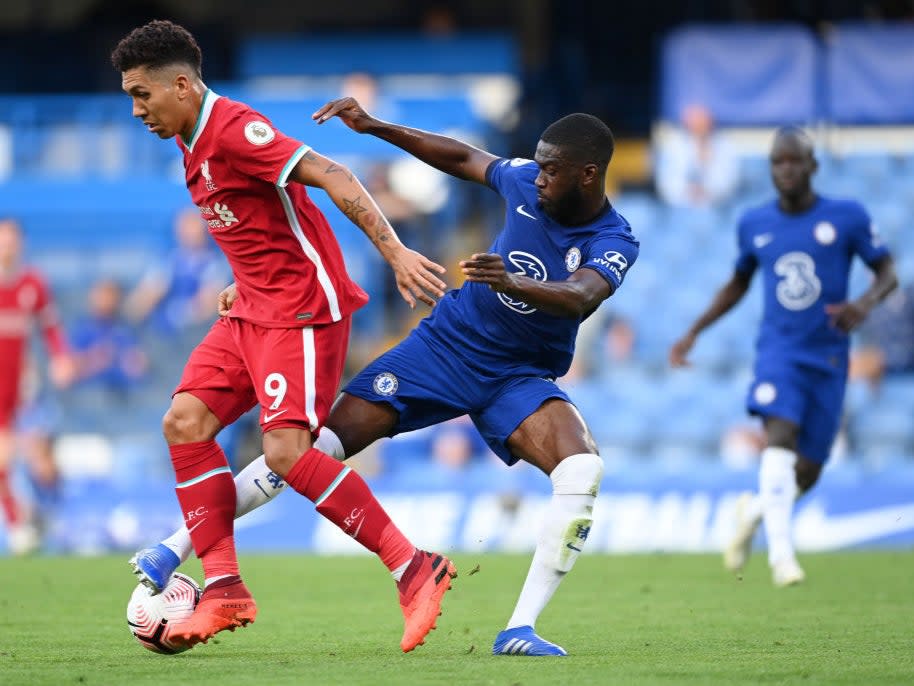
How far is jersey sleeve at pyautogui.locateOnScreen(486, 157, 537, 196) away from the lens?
664cm

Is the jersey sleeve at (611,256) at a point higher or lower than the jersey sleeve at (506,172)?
lower

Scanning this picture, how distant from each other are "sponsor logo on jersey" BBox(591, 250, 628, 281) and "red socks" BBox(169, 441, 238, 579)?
1692 mm

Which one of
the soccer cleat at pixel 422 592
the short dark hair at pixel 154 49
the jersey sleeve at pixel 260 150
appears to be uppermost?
the short dark hair at pixel 154 49

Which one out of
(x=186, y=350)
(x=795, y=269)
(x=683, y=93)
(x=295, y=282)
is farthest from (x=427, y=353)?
(x=683, y=93)

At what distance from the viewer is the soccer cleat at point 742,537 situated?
9523mm

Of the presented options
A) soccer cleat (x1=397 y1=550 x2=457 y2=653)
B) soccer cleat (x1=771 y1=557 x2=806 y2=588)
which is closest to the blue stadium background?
soccer cleat (x1=771 y1=557 x2=806 y2=588)

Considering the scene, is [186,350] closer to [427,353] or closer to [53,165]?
[53,165]

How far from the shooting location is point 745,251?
9.63m

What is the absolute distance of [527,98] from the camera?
61.4 ft

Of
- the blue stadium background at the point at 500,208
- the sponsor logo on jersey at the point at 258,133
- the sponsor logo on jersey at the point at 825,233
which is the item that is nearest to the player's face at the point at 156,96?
the sponsor logo on jersey at the point at 258,133

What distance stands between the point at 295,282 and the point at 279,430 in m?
0.59

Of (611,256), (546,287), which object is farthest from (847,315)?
(546,287)

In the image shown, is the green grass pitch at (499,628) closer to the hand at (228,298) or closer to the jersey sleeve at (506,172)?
the hand at (228,298)

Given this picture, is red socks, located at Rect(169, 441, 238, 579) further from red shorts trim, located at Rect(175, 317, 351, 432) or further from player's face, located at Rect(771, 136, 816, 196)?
player's face, located at Rect(771, 136, 816, 196)
